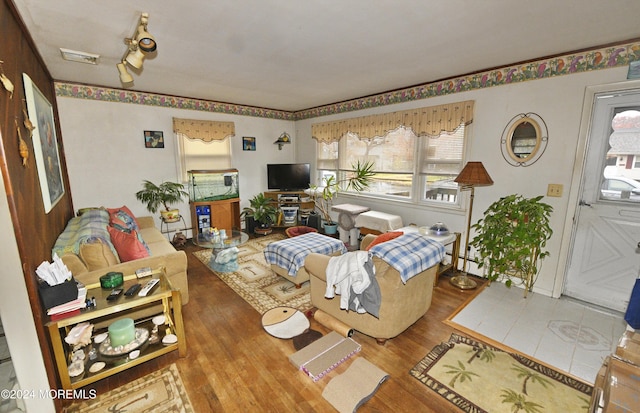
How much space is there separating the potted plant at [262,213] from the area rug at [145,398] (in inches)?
129

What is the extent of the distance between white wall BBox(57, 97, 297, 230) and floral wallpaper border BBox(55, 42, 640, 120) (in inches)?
4.5

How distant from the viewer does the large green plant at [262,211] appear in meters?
5.02

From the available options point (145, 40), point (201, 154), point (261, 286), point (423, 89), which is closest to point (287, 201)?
point (201, 154)

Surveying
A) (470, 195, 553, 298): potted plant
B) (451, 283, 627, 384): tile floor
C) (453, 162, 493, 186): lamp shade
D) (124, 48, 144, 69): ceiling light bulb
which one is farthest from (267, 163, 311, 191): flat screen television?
(451, 283, 627, 384): tile floor

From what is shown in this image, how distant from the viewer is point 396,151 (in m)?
4.24

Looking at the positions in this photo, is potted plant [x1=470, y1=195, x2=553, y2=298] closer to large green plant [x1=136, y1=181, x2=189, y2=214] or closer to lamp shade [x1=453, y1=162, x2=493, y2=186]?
lamp shade [x1=453, y1=162, x2=493, y2=186]

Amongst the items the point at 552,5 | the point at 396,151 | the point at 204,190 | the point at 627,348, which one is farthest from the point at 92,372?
the point at 396,151

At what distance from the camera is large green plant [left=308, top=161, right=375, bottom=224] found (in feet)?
14.9

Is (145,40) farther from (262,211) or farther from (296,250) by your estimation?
(262,211)

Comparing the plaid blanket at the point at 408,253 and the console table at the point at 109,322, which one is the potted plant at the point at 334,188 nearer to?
the plaid blanket at the point at 408,253

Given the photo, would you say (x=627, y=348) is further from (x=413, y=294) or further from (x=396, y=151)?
(x=396, y=151)

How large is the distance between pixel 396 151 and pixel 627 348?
327 centimetres

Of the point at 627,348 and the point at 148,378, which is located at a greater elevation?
the point at 627,348

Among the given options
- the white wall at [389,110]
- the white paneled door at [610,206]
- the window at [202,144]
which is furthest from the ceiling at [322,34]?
the window at [202,144]
